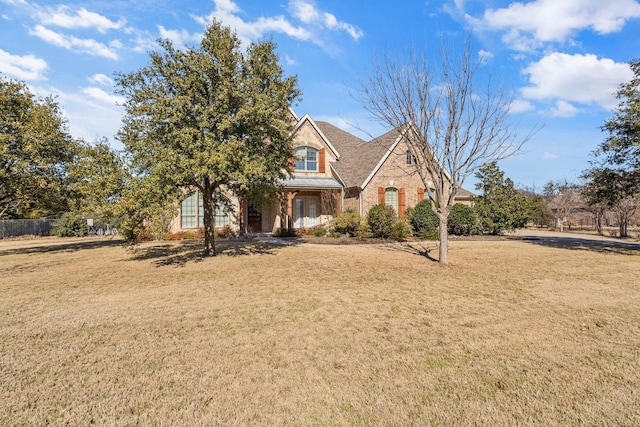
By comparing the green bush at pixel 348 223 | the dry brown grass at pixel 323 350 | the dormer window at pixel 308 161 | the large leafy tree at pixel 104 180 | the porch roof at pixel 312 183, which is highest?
the dormer window at pixel 308 161

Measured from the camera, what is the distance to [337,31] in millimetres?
13312

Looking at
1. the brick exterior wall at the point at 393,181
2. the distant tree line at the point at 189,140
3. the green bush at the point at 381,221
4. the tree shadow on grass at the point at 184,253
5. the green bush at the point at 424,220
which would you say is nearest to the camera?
the distant tree line at the point at 189,140

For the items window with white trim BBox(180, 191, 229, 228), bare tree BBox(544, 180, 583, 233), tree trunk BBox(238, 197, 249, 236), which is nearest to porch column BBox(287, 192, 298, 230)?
tree trunk BBox(238, 197, 249, 236)

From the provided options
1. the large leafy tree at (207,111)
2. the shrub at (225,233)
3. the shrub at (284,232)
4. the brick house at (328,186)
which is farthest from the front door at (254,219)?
the large leafy tree at (207,111)

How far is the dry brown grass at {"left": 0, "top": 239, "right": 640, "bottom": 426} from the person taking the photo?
3111 mm

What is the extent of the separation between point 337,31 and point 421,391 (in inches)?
532

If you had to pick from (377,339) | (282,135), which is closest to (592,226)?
(282,135)

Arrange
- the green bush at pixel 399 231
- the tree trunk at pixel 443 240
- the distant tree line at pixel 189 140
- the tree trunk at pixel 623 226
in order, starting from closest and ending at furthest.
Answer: the distant tree line at pixel 189 140 < the tree trunk at pixel 443 240 < the green bush at pixel 399 231 < the tree trunk at pixel 623 226

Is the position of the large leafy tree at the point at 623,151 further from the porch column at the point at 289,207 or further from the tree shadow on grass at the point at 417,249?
the porch column at the point at 289,207

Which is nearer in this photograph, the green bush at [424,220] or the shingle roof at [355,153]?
the green bush at [424,220]

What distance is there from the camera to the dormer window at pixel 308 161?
925 inches

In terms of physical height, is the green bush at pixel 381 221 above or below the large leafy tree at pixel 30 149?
below

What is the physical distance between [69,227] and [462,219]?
31272 millimetres

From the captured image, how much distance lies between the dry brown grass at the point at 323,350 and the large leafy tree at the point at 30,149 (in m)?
8.68
